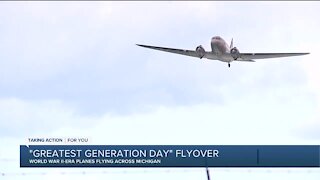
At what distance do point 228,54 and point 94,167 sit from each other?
52538 millimetres

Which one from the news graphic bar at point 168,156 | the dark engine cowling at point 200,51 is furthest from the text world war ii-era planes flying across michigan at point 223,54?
the news graphic bar at point 168,156

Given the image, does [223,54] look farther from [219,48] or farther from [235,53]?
[235,53]

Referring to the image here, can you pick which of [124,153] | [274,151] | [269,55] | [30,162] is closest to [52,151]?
[30,162]

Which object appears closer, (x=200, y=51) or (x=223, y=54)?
(x=200, y=51)

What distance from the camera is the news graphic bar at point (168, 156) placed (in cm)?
4684

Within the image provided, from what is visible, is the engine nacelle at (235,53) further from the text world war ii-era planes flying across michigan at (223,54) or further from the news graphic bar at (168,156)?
the news graphic bar at (168,156)

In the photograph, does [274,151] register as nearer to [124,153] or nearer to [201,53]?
[124,153]

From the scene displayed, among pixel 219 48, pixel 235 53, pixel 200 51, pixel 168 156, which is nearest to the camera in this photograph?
pixel 168 156

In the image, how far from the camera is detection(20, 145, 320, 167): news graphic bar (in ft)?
154

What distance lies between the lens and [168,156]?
4703 cm

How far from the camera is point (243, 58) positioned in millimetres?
94625

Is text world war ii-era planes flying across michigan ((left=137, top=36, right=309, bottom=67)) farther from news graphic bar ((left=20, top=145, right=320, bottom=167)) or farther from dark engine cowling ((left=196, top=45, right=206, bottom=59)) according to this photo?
news graphic bar ((left=20, top=145, right=320, bottom=167))

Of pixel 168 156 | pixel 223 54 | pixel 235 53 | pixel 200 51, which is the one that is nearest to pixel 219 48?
pixel 223 54

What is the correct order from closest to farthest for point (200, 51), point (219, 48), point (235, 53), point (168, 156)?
point (168, 156) < point (200, 51) < point (235, 53) < point (219, 48)
